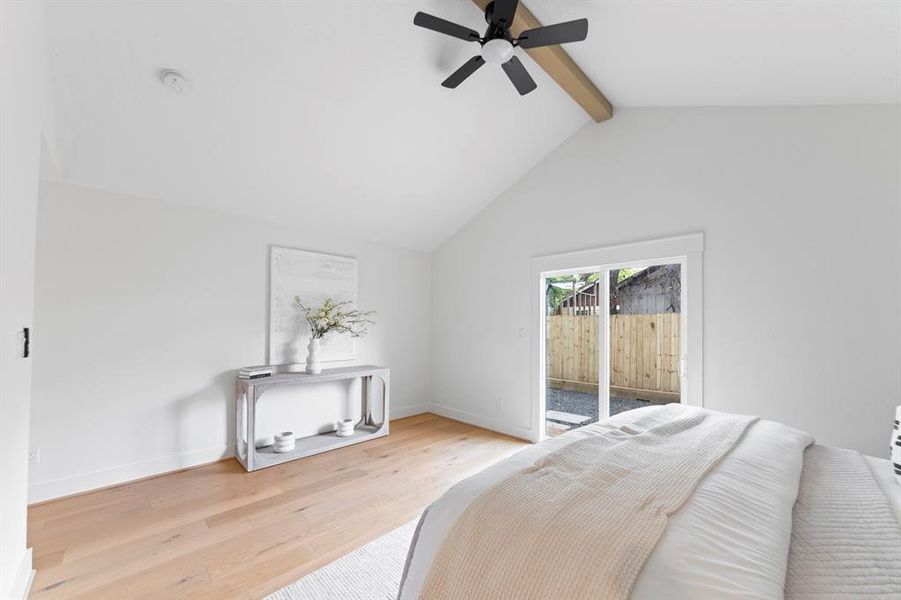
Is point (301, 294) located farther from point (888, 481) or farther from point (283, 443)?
point (888, 481)

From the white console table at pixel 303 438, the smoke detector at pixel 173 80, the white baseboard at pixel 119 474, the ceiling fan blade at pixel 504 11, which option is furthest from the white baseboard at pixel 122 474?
the ceiling fan blade at pixel 504 11

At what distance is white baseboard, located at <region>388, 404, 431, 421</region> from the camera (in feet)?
15.2

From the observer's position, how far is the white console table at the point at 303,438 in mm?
3115

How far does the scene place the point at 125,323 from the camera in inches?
114

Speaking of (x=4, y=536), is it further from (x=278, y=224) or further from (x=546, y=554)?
(x=278, y=224)

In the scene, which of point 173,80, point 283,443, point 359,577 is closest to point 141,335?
point 283,443

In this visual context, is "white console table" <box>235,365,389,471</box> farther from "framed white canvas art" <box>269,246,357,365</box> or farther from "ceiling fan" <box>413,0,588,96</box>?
"ceiling fan" <box>413,0,588,96</box>

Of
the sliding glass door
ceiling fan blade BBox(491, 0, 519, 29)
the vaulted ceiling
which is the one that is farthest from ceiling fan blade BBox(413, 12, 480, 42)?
the sliding glass door

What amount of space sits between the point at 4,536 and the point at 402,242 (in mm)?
3772

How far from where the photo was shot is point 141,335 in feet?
9.69

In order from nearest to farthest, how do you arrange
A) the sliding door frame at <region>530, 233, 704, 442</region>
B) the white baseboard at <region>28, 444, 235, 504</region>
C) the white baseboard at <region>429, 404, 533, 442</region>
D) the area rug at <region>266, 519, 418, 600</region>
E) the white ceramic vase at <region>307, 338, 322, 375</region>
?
1. the area rug at <region>266, 519, 418, 600</region>
2. the white baseboard at <region>28, 444, 235, 504</region>
3. the sliding door frame at <region>530, 233, 704, 442</region>
4. the white ceramic vase at <region>307, 338, 322, 375</region>
5. the white baseboard at <region>429, 404, 533, 442</region>

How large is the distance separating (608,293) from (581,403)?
110 centimetres

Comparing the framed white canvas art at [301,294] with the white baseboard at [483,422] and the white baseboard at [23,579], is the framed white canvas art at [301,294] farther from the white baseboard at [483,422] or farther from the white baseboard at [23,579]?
the white baseboard at [23,579]

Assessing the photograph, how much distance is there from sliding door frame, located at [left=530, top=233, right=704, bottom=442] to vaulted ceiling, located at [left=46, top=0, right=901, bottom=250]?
1109 millimetres
